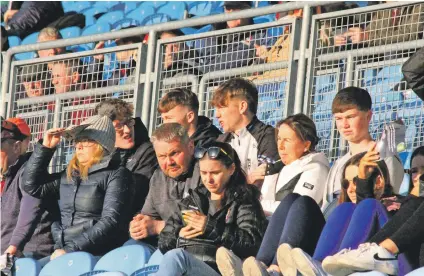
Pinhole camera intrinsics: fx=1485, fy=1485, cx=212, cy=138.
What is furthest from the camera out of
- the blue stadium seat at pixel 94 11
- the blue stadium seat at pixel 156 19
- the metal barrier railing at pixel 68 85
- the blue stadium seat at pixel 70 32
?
the blue stadium seat at pixel 94 11

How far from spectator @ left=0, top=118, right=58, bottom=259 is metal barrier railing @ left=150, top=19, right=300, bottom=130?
104cm

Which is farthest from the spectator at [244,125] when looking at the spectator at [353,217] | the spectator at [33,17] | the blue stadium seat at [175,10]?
the spectator at [33,17]

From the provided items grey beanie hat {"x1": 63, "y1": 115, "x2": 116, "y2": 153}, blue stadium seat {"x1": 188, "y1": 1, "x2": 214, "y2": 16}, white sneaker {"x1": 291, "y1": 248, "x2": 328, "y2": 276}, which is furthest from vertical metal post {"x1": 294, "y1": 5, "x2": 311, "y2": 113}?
blue stadium seat {"x1": 188, "y1": 1, "x2": 214, "y2": 16}

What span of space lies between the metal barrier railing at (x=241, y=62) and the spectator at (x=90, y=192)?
1.08 m

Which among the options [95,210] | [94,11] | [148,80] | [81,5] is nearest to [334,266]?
[95,210]

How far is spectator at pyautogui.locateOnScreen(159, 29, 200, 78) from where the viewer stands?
10.9 meters

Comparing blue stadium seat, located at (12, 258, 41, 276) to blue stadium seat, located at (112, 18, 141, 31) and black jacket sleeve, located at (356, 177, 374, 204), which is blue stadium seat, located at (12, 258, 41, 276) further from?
blue stadium seat, located at (112, 18, 141, 31)

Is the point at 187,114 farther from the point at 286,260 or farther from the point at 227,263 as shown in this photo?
the point at 286,260

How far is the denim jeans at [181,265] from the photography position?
8.27 meters

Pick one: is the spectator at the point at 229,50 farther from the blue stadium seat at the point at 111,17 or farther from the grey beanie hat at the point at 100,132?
the blue stadium seat at the point at 111,17

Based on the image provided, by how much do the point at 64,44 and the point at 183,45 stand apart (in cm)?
130

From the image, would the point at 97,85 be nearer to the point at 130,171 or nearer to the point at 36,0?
the point at 130,171

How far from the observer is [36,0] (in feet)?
52.1

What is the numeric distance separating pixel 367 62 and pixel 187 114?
127 cm
